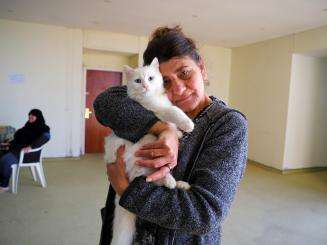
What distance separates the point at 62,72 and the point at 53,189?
108 inches

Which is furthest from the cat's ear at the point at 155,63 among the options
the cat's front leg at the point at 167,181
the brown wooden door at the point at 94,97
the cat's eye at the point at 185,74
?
the brown wooden door at the point at 94,97

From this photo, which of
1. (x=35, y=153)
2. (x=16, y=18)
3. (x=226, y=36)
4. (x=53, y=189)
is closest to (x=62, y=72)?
(x=16, y=18)

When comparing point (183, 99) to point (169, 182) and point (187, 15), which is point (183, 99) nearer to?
point (169, 182)

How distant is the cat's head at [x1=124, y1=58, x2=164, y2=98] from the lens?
107 centimetres

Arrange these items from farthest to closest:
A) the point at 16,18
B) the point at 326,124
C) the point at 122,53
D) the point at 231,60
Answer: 1. the point at 231,60
2. the point at 122,53
3. the point at 326,124
4. the point at 16,18

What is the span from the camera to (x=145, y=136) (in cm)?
90

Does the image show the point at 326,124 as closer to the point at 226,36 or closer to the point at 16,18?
the point at 226,36

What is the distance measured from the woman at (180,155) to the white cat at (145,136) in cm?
2

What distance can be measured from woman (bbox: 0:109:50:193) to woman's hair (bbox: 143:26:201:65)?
3.54 m

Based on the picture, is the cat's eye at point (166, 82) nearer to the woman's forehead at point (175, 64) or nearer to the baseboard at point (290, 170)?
the woman's forehead at point (175, 64)

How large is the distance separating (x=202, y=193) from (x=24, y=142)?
3.98 meters

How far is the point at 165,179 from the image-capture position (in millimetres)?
832

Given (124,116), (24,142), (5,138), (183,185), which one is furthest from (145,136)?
(5,138)

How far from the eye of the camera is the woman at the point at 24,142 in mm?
3887
